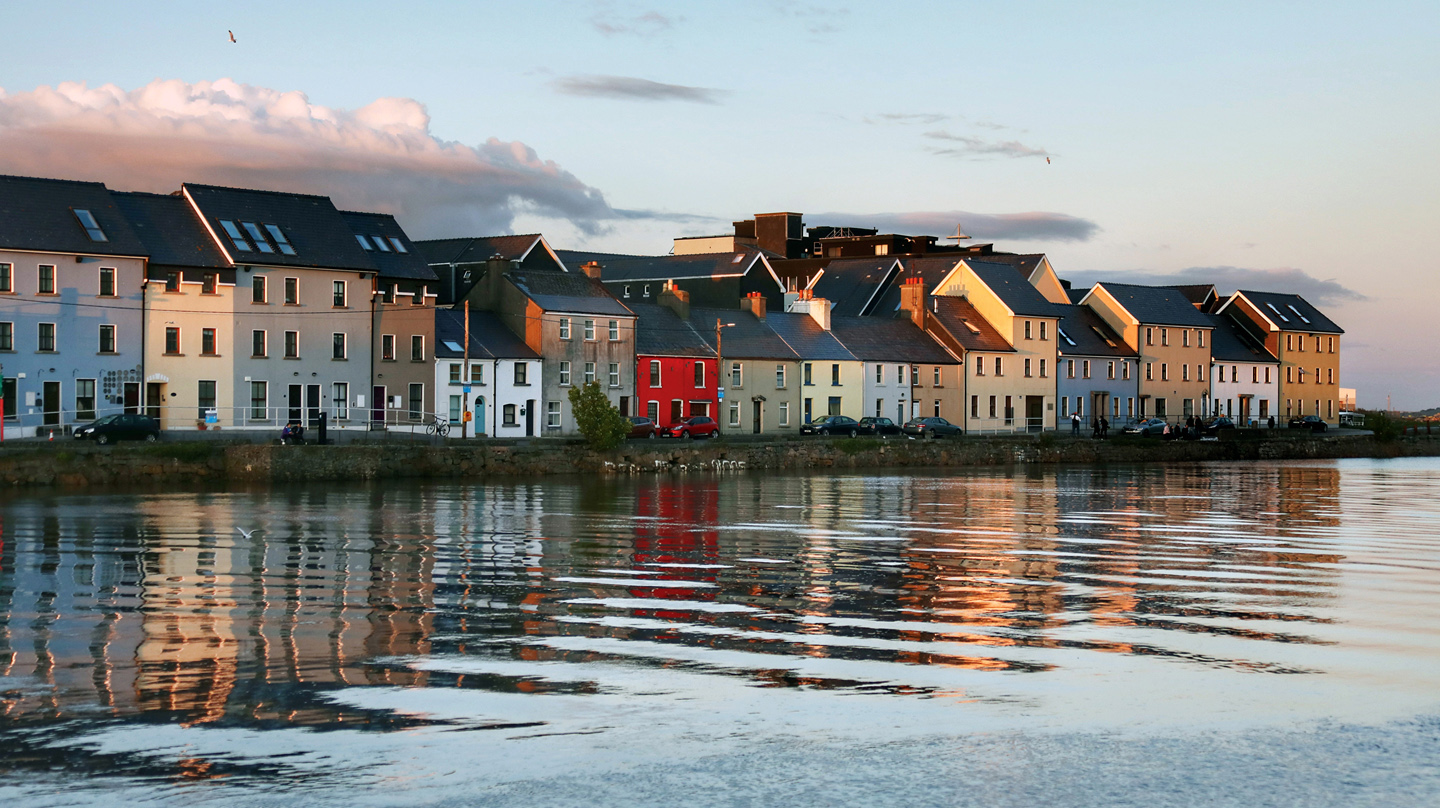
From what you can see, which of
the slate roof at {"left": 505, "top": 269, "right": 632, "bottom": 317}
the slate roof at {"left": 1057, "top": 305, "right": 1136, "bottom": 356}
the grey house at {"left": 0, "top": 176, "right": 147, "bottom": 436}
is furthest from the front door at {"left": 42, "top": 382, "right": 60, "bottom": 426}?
the slate roof at {"left": 1057, "top": 305, "right": 1136, "bottom": 356}

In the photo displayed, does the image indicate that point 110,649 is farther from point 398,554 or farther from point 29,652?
point 398,554

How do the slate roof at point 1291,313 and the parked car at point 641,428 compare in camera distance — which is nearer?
the parked car at point 641,428

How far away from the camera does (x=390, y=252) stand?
7325 centimetres

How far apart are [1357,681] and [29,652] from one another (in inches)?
565

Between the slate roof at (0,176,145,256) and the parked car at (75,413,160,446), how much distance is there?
8.38 metres

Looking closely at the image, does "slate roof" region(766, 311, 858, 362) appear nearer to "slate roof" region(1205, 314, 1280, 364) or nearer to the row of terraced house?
the row of terraced house

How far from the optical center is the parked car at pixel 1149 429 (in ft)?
312

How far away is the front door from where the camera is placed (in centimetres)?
5872

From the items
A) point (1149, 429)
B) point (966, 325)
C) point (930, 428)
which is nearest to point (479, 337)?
point (930, 428)

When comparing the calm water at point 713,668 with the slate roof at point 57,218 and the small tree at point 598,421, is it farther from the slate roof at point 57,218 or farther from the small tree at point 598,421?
the slate roof at point 57,218

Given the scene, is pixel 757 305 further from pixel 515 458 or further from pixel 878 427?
pixel 515 458

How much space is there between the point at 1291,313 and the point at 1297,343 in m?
3.47

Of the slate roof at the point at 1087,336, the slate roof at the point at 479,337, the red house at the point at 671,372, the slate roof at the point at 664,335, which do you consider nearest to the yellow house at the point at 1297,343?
the slate roof at the point at 1087,336

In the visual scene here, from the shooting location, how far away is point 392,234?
245 ft
